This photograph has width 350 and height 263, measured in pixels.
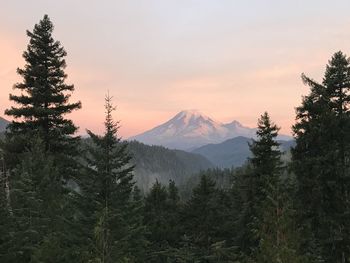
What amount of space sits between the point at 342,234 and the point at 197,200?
1488 cm

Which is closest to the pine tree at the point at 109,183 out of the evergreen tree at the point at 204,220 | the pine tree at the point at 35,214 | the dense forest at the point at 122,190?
the dense forest at the point at 122,190

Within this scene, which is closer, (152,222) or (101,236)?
(101,236)

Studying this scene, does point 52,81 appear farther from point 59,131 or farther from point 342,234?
point 342,234

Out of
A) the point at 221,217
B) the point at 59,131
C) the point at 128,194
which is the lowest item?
the point at 221,217

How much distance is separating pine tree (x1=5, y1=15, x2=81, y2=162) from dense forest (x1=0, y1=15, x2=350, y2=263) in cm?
6

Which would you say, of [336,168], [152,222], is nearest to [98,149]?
[336,168]

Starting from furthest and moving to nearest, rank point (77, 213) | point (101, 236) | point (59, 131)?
point (59, 131) → point (77, 213) → point (101, 236)

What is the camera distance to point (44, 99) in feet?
85.9

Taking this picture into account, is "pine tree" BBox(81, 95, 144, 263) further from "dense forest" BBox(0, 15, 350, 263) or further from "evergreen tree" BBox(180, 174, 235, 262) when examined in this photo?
"evergreen tree" BBox(180, 174, 235, 262)

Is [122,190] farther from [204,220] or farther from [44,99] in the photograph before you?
[204,220]

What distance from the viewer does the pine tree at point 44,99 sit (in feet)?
85.0

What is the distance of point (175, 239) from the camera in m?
39.9

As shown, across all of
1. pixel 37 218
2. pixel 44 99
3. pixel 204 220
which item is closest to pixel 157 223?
pixel 204 220

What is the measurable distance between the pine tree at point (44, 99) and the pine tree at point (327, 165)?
536 inches
